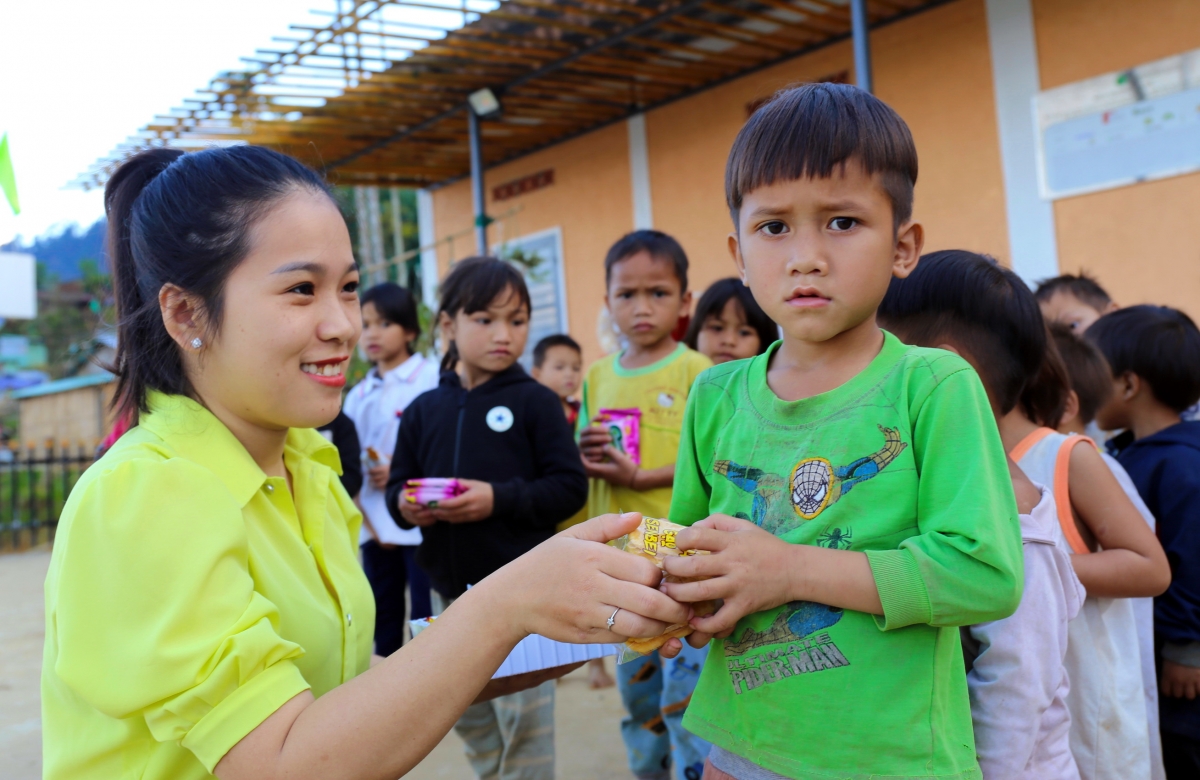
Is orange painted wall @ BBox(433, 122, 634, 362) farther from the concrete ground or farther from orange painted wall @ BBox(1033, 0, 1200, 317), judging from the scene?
the concrete ground

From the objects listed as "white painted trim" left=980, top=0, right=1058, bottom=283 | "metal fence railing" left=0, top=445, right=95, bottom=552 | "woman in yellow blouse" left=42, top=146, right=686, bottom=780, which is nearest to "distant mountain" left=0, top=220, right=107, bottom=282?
"metal fence railing" left=0, top=445, right=95, bottom=552

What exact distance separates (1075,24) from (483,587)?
6657 mm

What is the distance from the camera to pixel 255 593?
1.34 metres

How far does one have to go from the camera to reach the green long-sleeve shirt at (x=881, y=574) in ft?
4.26

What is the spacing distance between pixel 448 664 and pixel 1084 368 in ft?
7.44

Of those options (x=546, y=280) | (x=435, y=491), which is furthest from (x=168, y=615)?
(x=546, y=280)

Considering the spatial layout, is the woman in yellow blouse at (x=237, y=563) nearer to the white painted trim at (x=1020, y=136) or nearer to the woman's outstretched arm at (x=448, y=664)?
the woman's outstretched arm at (x=448, y=664)

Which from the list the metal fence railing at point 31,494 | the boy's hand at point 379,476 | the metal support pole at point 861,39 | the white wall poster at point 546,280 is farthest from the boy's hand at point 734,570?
the metal fence railing at point 31,494

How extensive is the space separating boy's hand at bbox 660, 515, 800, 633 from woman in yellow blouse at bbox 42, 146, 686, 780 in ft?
0.18

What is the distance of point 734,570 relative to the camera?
1287mm

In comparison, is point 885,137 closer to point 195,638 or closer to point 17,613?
point 195,638

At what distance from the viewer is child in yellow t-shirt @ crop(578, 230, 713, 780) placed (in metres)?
3.18

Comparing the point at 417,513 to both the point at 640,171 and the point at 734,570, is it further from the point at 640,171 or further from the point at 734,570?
the point at 640,171

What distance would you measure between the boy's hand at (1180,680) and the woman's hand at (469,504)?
6.94 ft
